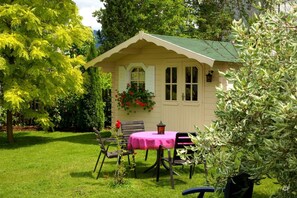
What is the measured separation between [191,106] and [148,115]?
5.32 feet

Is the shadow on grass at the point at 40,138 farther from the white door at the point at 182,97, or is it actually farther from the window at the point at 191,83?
the window at the point at 191,83

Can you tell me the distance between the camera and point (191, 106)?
41.5ft

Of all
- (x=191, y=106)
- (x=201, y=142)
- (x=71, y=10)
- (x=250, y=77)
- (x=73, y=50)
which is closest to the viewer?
(x=250, y=77)

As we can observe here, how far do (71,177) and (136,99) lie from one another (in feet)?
18.3

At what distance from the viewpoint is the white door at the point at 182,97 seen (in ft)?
41.2

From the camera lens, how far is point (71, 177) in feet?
27.0

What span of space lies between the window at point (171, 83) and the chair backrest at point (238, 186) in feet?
31.3

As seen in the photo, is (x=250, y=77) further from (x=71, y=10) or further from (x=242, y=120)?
(x=71, y=10)

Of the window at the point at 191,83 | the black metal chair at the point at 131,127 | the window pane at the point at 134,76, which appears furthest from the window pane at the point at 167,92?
the black metal chair at the point at 131,127

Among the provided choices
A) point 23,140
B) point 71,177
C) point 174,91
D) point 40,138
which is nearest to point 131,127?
point 71,177

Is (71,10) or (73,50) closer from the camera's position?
(71,10)

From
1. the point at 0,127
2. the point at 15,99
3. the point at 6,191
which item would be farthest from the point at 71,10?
the point at 6,191

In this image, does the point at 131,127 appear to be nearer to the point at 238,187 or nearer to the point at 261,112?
the point at 238,187

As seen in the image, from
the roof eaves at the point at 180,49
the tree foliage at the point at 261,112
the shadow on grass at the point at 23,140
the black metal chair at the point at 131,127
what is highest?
the roof eaves at the point at 180,49
